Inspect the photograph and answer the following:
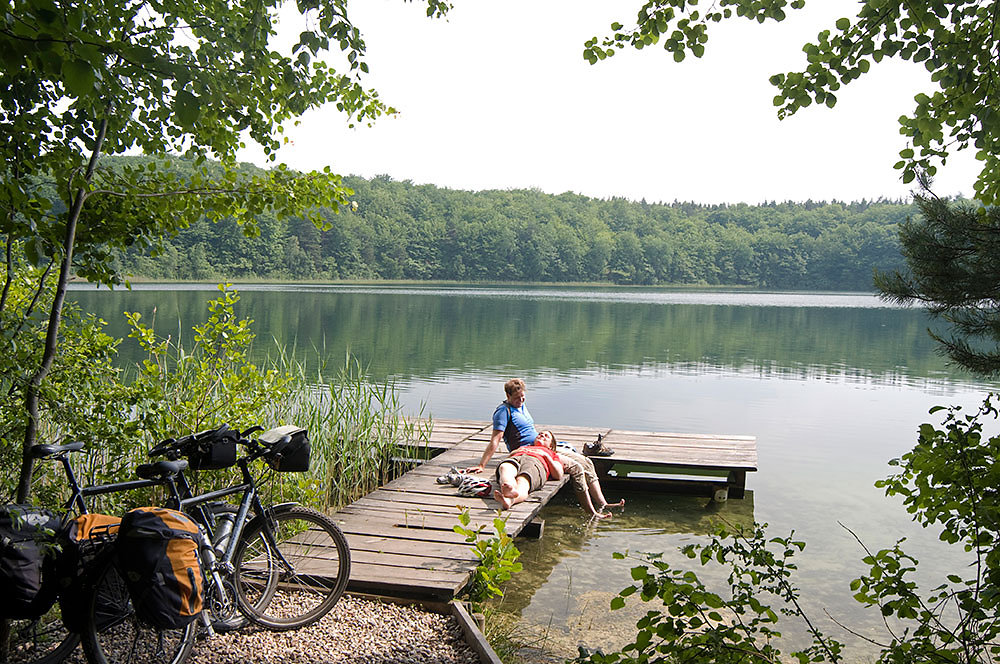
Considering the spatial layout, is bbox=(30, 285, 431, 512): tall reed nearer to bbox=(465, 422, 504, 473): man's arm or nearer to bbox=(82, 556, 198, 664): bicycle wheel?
bbox=(465, 422, 504, 473): man's arm

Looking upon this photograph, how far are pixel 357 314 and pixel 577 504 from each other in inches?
1017

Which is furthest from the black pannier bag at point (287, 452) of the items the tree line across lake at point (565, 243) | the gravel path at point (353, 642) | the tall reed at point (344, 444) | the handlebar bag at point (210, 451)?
the tree line across lake at point (565, 243)

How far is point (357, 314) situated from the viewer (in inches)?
1299

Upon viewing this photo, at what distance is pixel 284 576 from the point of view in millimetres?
3938

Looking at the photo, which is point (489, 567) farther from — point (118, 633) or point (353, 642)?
point (118, 633)

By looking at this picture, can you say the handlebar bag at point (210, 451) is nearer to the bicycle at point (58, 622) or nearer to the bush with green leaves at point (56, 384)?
the bicycle at point (58, 622)

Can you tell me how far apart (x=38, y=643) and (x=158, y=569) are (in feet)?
3.42

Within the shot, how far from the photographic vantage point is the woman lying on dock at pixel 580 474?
7.50m

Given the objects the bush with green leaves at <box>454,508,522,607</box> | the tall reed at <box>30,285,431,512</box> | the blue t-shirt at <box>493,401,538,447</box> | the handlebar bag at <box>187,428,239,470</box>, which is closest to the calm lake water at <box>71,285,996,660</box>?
the bush with green leaves at <box>454,508,522,607</box>

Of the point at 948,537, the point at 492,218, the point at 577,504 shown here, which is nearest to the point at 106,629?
the point at 948,537

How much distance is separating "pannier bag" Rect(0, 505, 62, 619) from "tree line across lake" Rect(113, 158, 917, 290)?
75.6 meters

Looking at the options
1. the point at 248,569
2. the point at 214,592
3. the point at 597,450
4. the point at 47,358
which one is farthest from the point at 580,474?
the point at 47,358

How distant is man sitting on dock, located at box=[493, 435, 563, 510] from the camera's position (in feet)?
20.8

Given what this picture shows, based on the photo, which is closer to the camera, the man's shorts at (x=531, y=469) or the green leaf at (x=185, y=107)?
the green leaf at (x=185, y=107)
